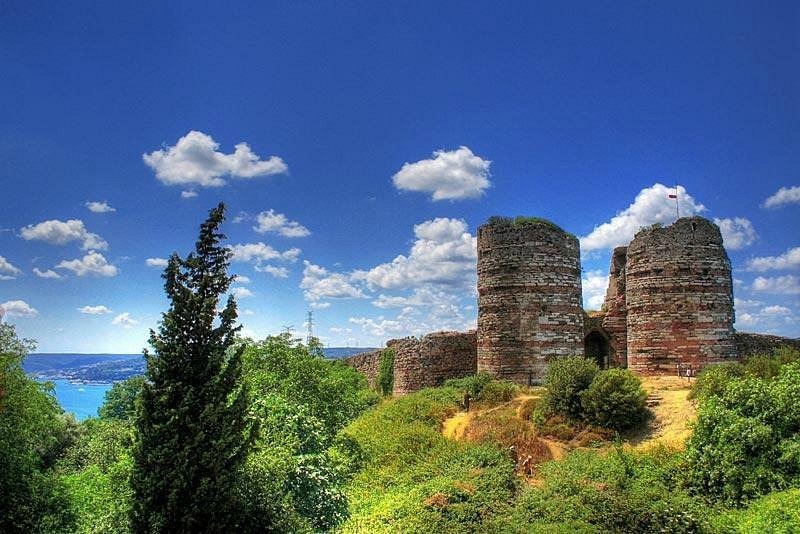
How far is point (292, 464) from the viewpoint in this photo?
40.4 ft

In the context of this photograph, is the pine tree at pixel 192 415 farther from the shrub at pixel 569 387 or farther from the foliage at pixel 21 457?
the shrub at pixel 569 387

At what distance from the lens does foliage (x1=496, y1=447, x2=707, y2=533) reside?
1075 centimetres

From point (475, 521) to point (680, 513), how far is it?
13.6 feet

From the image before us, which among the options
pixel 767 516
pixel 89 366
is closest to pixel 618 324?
pixel 767 516

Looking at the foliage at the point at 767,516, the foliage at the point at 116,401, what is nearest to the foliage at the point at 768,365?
the foliage at the point at 767,516

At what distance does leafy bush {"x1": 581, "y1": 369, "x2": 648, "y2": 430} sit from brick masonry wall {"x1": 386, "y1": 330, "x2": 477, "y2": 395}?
9618 mm

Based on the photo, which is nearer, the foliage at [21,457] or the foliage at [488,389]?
the foliage at [21,457]

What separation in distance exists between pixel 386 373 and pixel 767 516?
2115cm

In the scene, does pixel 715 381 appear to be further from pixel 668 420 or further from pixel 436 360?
pixel 436 360

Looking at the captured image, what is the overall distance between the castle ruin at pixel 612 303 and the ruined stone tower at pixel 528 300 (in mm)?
40

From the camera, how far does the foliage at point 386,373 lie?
29.1 m

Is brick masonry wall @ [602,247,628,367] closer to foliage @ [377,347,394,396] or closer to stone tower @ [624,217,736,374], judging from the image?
stone tower @ [624,217,736,374]

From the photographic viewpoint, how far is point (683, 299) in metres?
20.8

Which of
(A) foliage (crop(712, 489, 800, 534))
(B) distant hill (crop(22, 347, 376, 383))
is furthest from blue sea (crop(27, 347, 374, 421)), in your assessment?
(A) foliage (crop(712, 489, 800, 534))
